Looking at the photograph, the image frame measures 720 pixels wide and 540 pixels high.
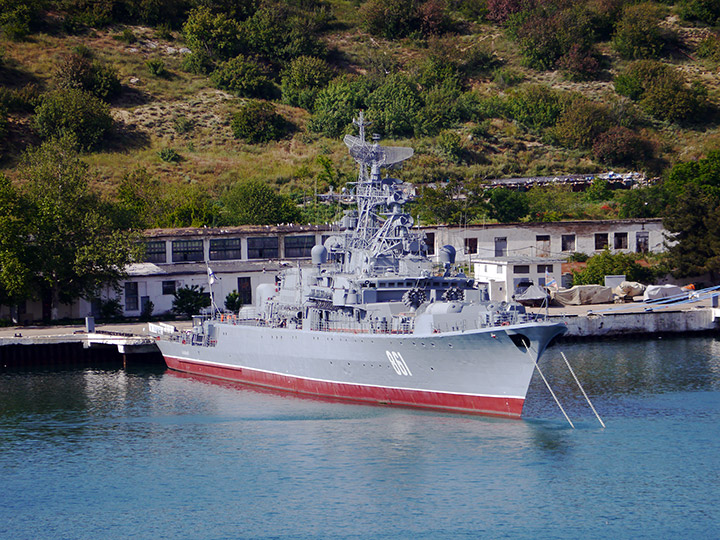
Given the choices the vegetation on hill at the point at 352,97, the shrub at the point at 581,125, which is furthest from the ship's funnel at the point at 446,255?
the shrub at the point at 581,125

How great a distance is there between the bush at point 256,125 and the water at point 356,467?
58.6 metres

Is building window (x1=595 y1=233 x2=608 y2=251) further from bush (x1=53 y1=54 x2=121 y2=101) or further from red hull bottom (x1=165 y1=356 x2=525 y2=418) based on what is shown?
bush (x1=53 y1=54 x2=121 y2=101)

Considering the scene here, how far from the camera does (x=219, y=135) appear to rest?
3986 inches

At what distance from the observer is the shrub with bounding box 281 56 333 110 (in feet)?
359

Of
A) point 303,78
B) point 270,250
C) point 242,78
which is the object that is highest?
point 303,78

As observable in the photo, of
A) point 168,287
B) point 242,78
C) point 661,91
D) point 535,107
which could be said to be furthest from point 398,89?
point 168,287

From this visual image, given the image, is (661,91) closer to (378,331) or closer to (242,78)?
(242,78)

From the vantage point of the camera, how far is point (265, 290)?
5250cm

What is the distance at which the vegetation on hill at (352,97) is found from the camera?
85812mm

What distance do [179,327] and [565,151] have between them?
55918mm

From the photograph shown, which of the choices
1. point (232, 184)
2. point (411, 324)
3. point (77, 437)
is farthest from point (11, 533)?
point (232, 184)

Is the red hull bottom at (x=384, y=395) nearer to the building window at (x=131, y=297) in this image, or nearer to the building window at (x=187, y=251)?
the building window at (x=131, y=297)

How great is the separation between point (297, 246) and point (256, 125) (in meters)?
35.2

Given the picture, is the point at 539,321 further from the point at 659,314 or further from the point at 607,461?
the point at 659,314
